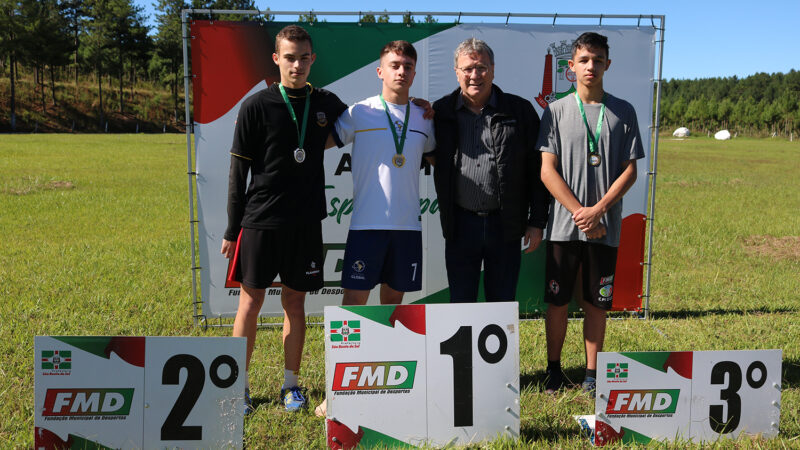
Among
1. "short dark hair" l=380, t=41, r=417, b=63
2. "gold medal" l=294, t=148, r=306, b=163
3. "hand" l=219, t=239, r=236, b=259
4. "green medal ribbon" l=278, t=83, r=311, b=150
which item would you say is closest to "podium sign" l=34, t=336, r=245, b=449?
"hand" l=219, t=239, r=236, b=259

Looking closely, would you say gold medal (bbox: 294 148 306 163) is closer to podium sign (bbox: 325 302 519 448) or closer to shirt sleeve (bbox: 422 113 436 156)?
shirt sleeve (bbox: 422 113 436 156)

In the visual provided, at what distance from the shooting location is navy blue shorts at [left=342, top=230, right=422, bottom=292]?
3.61 metres

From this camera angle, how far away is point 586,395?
12.8 feet

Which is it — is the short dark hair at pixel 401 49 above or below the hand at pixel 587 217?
above

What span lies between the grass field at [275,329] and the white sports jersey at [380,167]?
1303mm

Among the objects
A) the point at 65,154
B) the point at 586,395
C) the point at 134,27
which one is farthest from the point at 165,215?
the point at 134,27

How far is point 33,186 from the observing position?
14430 millimetres

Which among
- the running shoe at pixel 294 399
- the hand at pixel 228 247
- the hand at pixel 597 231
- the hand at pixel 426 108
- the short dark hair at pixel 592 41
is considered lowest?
the running shoe at pixel 294 399

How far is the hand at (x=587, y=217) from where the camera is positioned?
3641 mm

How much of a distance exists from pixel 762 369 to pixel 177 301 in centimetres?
509

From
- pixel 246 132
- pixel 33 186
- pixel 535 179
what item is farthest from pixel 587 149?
pixel 33 186

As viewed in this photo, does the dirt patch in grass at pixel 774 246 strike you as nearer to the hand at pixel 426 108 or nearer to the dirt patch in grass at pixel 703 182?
the hand at pixel 426 108

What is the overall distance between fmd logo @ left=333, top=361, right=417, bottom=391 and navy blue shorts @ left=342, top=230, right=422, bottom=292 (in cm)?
65

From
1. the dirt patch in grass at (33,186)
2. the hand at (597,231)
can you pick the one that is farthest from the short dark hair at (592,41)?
the dirt patch in grass at (33,186)
